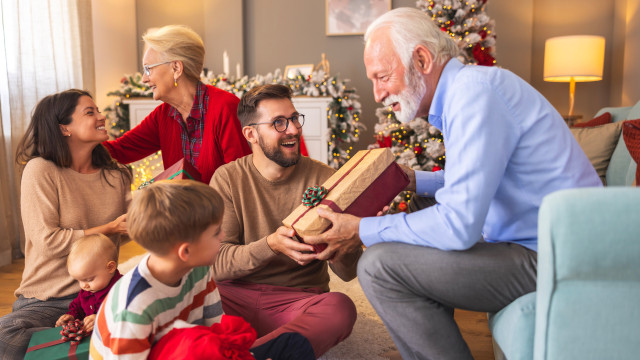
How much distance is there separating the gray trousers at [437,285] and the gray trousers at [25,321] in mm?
1095

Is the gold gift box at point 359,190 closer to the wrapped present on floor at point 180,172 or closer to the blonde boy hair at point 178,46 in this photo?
the wrapped present on floor at point 180,172

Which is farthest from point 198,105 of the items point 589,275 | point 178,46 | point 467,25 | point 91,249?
point 467,25

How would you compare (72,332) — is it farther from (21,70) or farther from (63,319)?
(21,70)

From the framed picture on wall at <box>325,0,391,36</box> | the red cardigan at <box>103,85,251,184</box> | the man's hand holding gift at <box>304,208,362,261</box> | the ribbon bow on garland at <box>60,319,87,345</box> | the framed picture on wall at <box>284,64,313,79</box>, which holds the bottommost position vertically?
the ribbon bow on garland at <box>60,319,87,345</box>

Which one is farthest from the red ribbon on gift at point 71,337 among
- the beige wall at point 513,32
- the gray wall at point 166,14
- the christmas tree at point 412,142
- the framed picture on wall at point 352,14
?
the beige wall at point 513,32

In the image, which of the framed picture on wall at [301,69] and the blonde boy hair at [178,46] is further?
the framed picture on wall at [301,69]

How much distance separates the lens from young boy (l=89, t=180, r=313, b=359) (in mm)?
1126

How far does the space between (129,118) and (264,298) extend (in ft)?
11.4

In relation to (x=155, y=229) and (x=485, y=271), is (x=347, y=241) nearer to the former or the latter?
(x=485, y=271)

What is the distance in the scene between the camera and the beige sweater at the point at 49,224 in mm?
1734

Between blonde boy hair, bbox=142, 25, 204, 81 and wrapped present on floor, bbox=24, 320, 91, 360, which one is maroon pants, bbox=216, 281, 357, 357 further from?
blonde boy hair, bbox=142, 25, 204, 81

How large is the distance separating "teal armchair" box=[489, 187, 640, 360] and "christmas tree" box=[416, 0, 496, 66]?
11.0 feet

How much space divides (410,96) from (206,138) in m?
1.19

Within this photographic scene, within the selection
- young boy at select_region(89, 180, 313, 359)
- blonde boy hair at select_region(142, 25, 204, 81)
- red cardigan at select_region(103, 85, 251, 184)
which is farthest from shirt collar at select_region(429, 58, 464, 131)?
A: blonde boy hair at select_region(142, 25, 204, 81)
